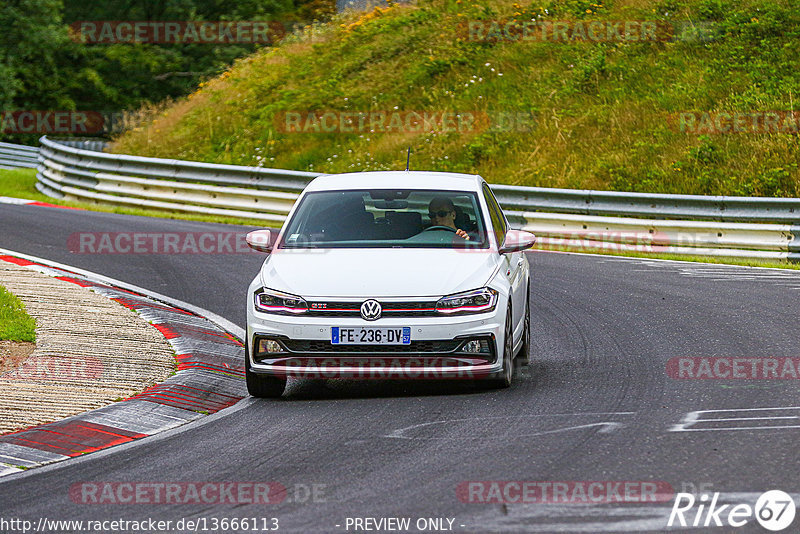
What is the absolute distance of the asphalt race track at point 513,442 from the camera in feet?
19.4

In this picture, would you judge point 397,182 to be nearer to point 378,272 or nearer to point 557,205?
point 378,272

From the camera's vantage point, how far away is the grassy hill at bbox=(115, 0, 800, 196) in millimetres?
23688

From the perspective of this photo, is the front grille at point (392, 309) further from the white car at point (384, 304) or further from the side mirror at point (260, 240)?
the side mirror at point (260, 240)

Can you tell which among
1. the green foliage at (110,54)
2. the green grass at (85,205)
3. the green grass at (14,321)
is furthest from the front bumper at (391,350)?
the green foliage at (110,54)

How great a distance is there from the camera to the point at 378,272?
8.77m

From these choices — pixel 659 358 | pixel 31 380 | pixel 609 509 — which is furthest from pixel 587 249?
pixel 609 509

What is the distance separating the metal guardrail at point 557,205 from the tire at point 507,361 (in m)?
9.97

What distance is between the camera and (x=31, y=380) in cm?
917

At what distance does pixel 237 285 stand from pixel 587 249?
22.0ft

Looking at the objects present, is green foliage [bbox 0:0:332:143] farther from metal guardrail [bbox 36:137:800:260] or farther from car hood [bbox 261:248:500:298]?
car hood [bbox 261:248:500:298]

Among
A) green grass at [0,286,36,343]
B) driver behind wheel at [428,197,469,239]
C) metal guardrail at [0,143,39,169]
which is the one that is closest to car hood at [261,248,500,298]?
driver behind wheel at [428,197,469,239]

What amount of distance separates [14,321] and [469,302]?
4.68 metres

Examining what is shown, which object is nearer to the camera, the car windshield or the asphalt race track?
the asphalt race track

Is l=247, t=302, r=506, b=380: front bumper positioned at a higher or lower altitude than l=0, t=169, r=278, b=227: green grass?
higher
